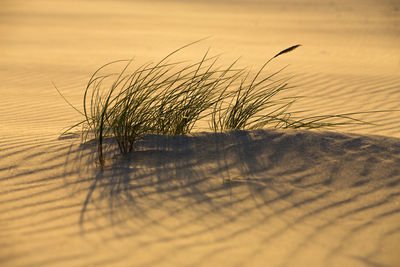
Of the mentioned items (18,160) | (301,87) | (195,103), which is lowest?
(18,160)

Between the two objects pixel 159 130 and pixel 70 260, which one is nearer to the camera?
pixel 70 260

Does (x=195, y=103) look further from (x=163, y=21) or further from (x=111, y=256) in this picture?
(x=163, y=21)

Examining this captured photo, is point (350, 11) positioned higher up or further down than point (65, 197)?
higher up

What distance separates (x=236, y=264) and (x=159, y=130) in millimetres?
1794

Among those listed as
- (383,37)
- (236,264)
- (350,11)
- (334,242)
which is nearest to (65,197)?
(236,264)

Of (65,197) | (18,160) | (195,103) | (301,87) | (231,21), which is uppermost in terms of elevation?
(231,21)

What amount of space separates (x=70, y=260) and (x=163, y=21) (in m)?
18.2

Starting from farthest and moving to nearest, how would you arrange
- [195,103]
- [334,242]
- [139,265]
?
[195,103]
[334,242]
[139,265]

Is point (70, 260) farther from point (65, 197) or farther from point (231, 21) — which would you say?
point (231, 21)

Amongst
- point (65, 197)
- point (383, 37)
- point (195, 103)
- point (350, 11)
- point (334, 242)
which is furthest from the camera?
point (350, 11)

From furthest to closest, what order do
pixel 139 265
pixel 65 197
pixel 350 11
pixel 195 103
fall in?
pixel 350 11 → pixel 195 103 → pixel 65 197 → pixel 139 265

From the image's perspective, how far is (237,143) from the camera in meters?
3.87

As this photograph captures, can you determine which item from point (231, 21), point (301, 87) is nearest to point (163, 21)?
point (231, 21)

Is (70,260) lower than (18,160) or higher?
lower
